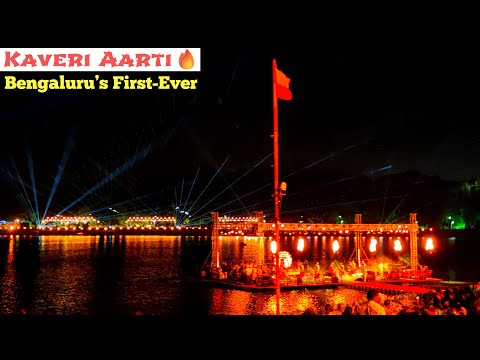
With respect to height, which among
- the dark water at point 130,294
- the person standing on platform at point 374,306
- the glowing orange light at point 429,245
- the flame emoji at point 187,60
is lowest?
the dark water at point 130,294

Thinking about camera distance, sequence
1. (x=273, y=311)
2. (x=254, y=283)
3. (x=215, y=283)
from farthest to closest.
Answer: (x=215, y=283) < (x=254, y=283) < (x=273, y=311)

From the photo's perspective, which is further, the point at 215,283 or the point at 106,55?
the point at 215,283

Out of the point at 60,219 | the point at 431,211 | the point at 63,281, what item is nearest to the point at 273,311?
the point at 63,281

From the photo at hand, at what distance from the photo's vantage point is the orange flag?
13331 mm

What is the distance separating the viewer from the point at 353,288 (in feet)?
84.1

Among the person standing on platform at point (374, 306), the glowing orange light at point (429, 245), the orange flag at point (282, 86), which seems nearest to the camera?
the person standing on platform at point (374, 306)

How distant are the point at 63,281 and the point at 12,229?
11051cm

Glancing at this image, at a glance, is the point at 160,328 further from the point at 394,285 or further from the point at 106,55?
the point at 394,285

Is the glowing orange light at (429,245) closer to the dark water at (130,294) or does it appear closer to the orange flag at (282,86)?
the dark water at (130,294)

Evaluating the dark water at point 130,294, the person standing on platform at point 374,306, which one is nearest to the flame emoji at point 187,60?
the person standing on platform at point 374,306

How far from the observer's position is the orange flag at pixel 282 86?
13331mm

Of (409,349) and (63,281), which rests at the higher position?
(409,349)

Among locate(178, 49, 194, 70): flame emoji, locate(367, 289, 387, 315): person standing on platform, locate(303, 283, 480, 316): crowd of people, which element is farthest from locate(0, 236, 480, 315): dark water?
locate(178, 49, 194, 70): flame emoji

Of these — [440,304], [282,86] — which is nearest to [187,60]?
[282,86]
